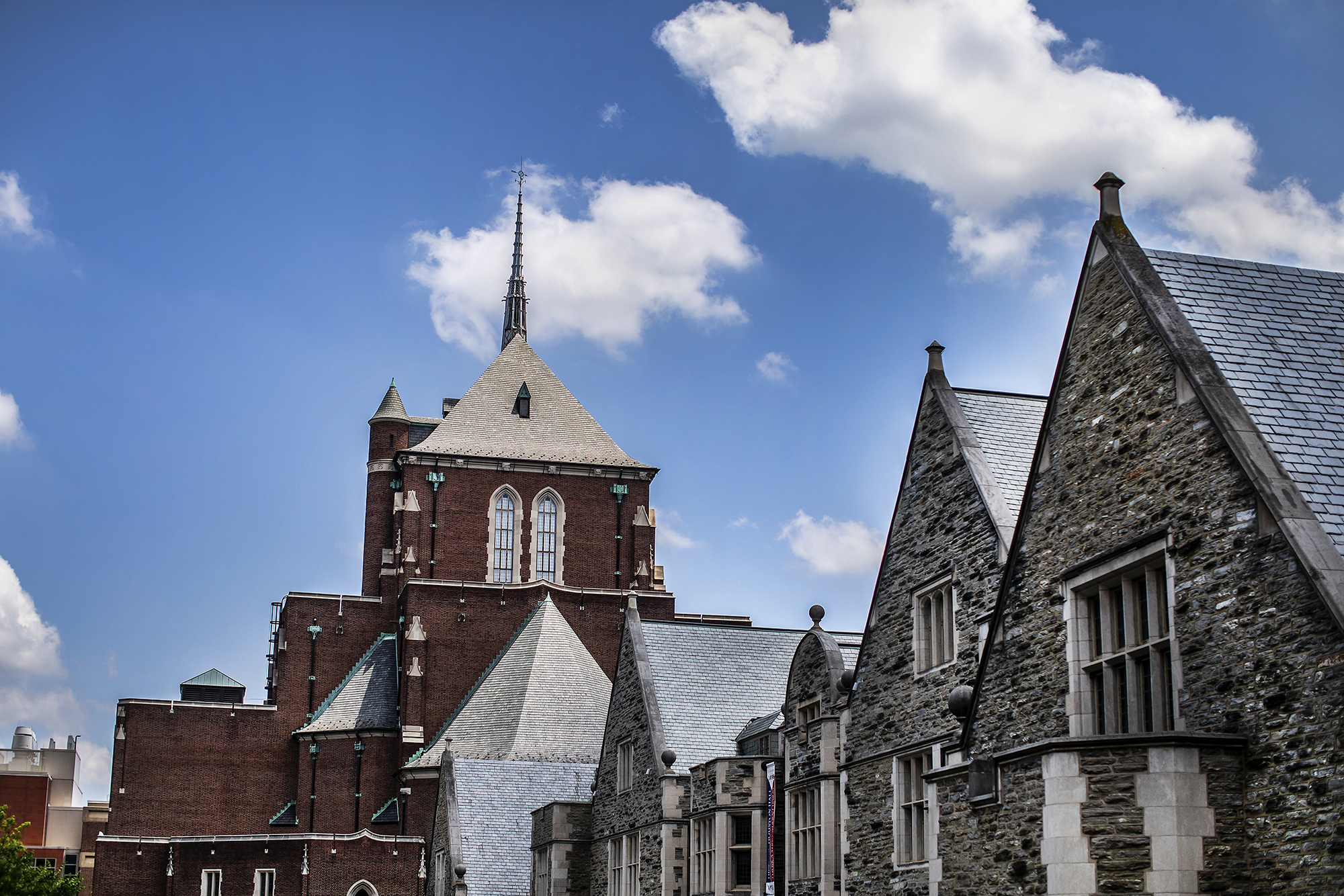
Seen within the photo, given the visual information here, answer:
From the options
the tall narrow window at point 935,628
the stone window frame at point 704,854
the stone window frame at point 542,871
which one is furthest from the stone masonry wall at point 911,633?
the stone window frame at point 542,871

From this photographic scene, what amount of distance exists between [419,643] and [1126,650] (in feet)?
161

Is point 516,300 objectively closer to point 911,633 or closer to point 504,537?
point 504,537

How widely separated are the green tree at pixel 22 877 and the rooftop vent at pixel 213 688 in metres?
21.9

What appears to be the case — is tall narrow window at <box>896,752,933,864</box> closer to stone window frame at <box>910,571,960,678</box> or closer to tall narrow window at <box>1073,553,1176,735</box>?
stone window frame at <box>910,571,960,678</box>

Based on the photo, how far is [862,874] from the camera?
19.6m

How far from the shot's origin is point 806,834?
74.7ft

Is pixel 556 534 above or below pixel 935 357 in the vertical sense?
above

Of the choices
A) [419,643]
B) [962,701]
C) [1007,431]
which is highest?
[419,643]

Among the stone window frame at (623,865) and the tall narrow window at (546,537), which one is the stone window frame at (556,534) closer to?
the tall narrow window at (546,537)

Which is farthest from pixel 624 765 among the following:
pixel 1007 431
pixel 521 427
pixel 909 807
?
pixel 521 427

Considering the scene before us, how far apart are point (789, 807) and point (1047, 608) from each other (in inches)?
443

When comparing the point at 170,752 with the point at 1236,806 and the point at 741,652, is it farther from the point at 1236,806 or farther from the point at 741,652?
the point at 1236,806

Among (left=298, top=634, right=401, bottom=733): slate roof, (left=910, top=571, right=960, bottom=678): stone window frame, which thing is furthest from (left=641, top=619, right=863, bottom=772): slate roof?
(left=298, top=634, right=401, bottom=733): slate roof

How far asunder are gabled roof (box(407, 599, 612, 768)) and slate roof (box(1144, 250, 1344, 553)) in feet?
117
